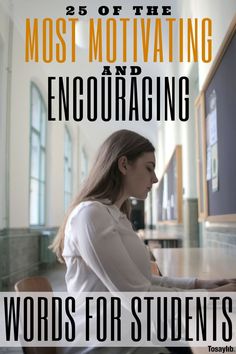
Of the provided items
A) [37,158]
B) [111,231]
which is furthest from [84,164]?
[111,231]

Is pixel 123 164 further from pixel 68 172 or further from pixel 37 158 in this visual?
pixel 68 172

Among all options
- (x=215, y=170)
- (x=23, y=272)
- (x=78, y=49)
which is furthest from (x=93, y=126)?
(x=215, y=170)

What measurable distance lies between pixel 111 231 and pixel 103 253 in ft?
0.21

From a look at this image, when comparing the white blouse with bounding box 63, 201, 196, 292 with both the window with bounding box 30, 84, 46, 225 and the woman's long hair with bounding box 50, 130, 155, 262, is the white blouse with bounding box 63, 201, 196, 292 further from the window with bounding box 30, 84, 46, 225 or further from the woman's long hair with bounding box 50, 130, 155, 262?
the window with bounding box 30, 84, 46, 225

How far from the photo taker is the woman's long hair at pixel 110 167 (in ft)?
3.80

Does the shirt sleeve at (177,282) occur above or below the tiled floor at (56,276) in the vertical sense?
above

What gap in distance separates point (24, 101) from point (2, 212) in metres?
2.32

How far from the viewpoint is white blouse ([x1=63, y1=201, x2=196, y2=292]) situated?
0.99 metres

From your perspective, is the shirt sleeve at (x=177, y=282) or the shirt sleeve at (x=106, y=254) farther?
the shirt sleeve at (x=177, y=282)

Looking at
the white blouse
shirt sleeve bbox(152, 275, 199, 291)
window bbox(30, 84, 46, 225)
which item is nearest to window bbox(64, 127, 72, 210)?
window bbox(30, 84, 46, 225)

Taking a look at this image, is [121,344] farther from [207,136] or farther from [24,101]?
[24,101]

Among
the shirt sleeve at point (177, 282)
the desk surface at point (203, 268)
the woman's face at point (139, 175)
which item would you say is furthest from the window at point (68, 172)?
the woman's face at point (139, 175)

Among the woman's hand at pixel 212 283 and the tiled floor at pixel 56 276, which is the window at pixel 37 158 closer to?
the tiled floor at pixel 56 276

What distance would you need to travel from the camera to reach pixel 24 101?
23.1ft
